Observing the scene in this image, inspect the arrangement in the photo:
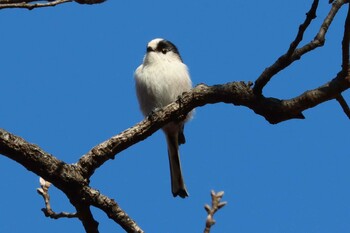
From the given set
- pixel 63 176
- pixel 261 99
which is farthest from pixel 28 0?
pixel 261 99

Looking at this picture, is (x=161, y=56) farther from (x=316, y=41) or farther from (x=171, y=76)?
(x=316, y=41)

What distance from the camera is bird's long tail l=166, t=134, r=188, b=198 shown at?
538 centimetres

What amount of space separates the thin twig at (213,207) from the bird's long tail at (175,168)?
3341 mm

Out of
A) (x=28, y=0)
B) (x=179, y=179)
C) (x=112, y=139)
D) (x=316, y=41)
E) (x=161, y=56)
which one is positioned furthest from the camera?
(x=161, y=56)

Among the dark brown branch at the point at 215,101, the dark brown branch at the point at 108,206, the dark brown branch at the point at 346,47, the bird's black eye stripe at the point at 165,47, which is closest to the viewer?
the dark brown branch at the point at 346,47

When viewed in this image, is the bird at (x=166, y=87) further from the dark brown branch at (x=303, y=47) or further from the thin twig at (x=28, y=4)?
the thin twig at (x=28, y=4)

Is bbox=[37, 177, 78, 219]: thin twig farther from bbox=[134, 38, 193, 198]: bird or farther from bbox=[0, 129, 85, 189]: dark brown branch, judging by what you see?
bbox=[134, 38, 193, 198]: bird

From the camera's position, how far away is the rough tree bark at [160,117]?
9.94 ft

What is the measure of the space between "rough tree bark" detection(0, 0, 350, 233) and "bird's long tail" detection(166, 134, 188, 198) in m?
1.83

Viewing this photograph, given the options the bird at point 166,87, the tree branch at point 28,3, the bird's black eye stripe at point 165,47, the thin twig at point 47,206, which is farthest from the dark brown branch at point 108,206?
the bird's black eye stripe at point 165,47

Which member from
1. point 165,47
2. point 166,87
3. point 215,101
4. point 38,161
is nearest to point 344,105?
point 215,101

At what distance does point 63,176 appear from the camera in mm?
3145

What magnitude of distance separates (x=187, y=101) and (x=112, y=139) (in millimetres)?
520

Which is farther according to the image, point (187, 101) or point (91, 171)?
point (187, 101)
